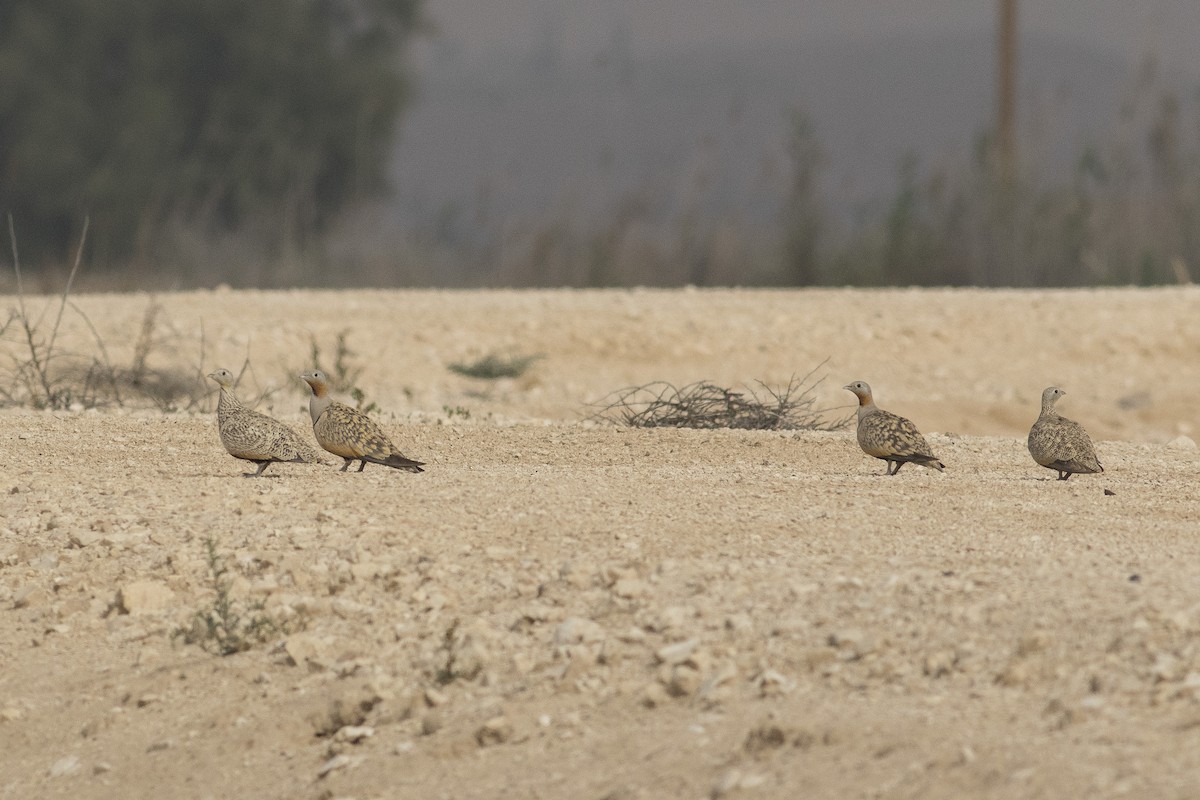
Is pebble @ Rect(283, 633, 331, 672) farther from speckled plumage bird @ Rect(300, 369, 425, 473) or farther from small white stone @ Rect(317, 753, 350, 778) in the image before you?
speckled plumage bird @ Rect(300, 369, 425, 473)

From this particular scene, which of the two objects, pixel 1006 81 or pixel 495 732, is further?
pixel 1006 81

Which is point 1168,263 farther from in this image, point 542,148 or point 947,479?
point 542,148

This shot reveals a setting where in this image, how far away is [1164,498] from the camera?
6301 mm

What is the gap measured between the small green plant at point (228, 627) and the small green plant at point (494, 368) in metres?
7.26

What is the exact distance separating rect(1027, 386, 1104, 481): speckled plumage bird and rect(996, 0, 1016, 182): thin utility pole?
14676mm

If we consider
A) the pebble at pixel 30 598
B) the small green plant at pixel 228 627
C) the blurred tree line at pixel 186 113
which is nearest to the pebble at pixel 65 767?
the small green plant at pixel 228 627

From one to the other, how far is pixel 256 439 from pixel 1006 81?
18.2 metres

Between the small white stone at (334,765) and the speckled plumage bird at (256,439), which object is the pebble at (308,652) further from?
the speckled plumage bird at (256,439)

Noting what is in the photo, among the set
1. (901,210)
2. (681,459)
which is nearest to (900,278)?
(901,210)

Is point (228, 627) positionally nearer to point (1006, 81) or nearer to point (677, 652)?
point (677, 652)

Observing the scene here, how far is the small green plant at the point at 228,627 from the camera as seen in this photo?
5008 mm


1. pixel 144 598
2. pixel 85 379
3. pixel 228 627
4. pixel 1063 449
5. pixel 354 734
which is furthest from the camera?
pixel 85 379

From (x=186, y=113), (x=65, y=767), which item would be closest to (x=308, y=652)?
(x=65, y=767)

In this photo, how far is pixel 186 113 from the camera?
27.0 m
